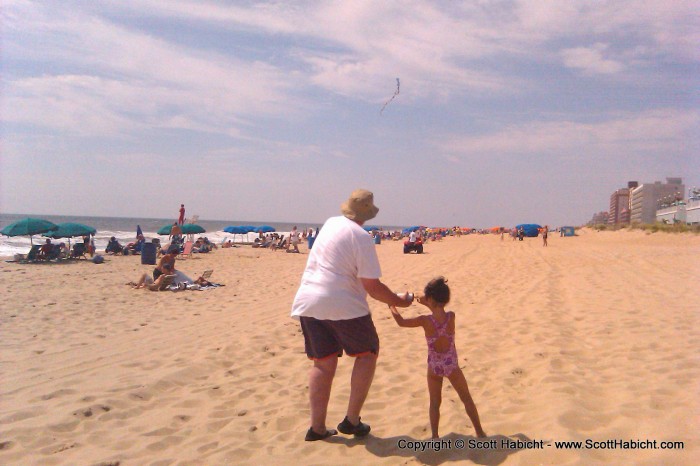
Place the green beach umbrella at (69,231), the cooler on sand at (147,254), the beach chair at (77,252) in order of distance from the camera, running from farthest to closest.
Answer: the green beach umbrella at (69,231), the beach chair at (77,252), the cooler on sand at (147,254)

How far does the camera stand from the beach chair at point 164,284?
10.1 meters

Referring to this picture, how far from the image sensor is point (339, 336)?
120 inches

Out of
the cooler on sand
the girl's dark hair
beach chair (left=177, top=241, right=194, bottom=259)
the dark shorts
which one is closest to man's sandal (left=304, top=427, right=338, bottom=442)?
the dark shorts

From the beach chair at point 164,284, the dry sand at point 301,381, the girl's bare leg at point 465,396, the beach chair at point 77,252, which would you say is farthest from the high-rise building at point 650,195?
the girl's bare leg at point 465,396

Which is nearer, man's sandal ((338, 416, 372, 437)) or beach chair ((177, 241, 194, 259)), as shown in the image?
man's sandal ((338, 416, 372, 437))

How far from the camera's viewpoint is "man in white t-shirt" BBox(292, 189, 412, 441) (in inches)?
117

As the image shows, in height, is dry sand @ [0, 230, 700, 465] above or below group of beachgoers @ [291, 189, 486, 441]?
below

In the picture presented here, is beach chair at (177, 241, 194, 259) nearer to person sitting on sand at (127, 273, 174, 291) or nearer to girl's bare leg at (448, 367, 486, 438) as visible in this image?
person sitting on sand at (127, 273, 174, 291)

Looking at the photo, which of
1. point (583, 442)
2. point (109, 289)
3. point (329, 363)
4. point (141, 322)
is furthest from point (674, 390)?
point (109, 289)

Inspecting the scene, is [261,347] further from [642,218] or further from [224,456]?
[642,218]

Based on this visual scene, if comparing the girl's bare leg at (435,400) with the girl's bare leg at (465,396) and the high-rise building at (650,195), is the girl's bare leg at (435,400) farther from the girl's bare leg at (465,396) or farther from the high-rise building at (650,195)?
the high-rise building at (650,195)

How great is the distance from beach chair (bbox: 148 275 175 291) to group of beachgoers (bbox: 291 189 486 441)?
7899mm

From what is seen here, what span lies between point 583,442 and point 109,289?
9.85m

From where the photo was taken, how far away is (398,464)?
9.23ft
